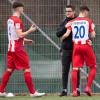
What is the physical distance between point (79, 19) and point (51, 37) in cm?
205

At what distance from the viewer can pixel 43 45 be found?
14.3 metres

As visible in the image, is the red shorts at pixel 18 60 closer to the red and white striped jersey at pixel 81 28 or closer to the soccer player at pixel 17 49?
the soccer player at pixel 17 49

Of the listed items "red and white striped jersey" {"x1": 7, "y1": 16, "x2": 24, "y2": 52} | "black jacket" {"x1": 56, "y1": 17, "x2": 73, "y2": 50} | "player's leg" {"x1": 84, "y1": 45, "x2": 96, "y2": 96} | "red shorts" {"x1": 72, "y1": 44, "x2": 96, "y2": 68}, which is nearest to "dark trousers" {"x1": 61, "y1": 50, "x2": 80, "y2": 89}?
"black jacket" {"x1": 56, "y1": 17, "x2": 73, "y2": 50}

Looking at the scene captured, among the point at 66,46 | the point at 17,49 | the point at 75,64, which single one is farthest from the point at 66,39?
the point at 17,49

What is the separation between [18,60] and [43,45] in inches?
80.8

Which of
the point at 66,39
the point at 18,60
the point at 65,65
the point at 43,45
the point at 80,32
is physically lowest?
the point at 65,65

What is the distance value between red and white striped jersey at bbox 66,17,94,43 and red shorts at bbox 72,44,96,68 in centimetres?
14

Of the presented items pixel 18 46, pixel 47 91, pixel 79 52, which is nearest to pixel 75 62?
pixel 79 52

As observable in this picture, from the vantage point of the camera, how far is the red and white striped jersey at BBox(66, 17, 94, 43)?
1234 cm

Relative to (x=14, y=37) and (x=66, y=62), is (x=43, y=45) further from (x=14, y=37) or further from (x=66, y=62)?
(x=14, y=37)

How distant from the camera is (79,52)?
40.7 feet

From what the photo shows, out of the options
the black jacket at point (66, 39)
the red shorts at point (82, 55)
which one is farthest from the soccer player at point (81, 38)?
the black jacket at point (66, 39)

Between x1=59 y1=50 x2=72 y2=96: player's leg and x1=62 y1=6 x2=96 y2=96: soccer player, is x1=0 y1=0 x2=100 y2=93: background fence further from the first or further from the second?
x1=62 y1=6 x2=96 y2=96: soccer player

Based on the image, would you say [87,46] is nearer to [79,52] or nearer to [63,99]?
[79,52]
